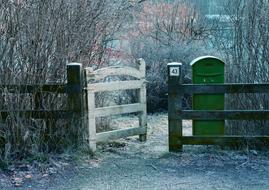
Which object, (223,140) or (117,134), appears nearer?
(223,140)

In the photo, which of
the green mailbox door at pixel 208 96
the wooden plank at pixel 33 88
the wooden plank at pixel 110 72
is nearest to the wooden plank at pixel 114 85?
the wooden plank at pixel 110 72

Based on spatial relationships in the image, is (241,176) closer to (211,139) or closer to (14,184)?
(211,139)

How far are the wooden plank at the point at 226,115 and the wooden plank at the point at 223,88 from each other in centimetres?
32

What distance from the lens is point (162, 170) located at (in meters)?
6.71

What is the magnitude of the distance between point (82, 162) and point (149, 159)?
1.09 meters

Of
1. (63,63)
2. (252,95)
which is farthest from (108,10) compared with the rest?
(252,95)

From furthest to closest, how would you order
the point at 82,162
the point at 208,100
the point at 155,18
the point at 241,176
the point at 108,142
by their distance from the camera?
1. the point at 155,18
2. the point at 108,142
3. the point at 208,100
4. the point at 82,162
5. the point at 241,176

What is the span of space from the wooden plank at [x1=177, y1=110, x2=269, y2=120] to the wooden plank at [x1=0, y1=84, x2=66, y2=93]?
1969mm

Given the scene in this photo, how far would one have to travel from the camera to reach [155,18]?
17.2 metres

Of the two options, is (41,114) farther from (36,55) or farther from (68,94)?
(36,55)

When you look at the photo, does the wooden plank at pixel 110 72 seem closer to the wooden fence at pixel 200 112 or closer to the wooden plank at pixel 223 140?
the wooden fence at pixel 200 112

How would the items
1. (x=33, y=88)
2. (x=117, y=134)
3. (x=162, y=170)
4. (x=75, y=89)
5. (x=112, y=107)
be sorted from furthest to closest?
1. (x=117, y=134)
2. (x=112, y=107)
3. (x=75, y=89)
4. (x=33, y=88)
5. (x=162, y=170)

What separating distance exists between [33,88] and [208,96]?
9.35 ft

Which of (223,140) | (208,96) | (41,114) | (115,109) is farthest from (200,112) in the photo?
(41,114)
